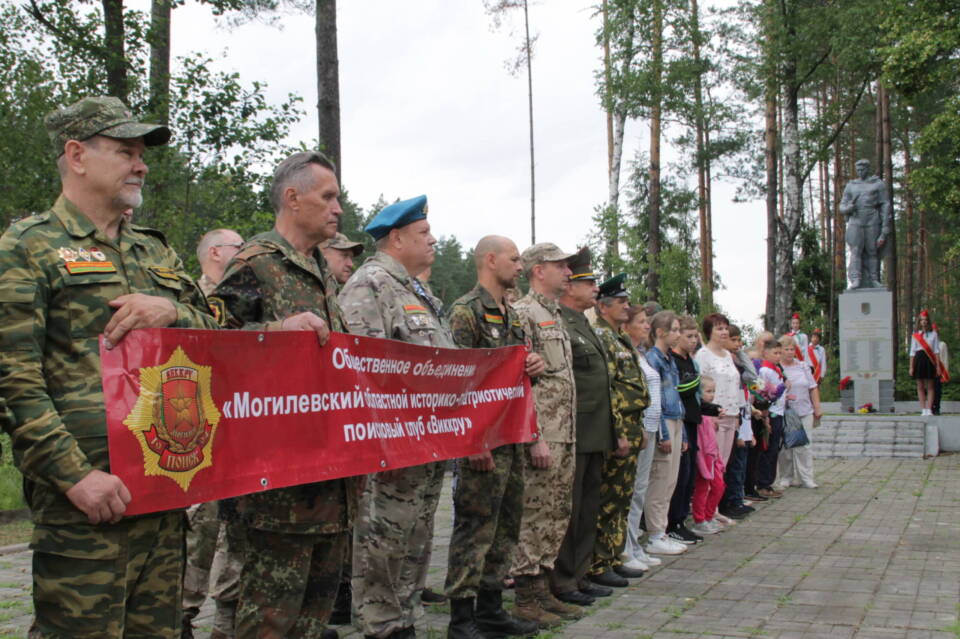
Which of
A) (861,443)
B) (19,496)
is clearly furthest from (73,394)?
(861,443)

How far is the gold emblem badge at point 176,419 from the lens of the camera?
8.91 feet

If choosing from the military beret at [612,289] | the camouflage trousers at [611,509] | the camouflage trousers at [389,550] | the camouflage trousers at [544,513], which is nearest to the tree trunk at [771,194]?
the military beret at [612,289]

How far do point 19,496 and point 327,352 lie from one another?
716 centimetres

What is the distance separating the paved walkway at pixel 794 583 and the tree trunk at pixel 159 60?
572cm

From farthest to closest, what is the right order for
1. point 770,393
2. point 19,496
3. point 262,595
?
point 770,393
point 19,496
point 262,595

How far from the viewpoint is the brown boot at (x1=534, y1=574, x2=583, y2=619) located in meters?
5.55

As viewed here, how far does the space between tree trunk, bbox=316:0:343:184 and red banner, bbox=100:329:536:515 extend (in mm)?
6932

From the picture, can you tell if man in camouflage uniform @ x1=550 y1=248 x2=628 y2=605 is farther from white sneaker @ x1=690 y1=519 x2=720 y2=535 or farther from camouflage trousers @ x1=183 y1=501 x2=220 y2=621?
white sneaker @ x1=690 y1=519 x2=720 y2=535

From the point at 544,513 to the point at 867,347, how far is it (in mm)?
18873

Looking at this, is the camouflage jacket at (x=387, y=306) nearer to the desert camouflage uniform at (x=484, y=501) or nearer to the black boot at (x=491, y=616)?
the desert camouflage uniform at (x=484, y=501)

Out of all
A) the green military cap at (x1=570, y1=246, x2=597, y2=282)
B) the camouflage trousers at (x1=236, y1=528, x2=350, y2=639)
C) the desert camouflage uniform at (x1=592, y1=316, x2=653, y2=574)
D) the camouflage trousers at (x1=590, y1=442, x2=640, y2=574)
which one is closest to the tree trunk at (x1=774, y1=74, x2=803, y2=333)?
the desert camouflage uniform at (x1=592, y1=316, x2=653, y2=574)

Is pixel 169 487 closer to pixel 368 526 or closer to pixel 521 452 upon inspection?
pixel 368 526

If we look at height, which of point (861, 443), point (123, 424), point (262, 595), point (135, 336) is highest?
point (135, 336)

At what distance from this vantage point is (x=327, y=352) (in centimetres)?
358
